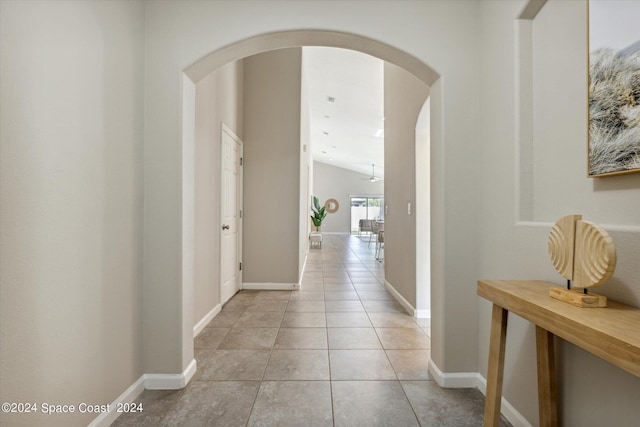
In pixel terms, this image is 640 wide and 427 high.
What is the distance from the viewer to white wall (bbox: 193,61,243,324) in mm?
2750

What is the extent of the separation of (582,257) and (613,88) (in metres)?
0.58

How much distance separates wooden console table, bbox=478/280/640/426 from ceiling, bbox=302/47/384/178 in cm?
441

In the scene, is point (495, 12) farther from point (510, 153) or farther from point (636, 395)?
point (636, 395)

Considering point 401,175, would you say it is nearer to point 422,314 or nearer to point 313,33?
point 422,314

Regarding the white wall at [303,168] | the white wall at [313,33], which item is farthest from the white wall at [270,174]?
the white wall at [313,33]

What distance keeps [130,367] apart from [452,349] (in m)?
1.90

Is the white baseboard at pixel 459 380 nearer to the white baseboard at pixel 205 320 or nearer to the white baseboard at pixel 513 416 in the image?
the white baseboard at pixel 513 416

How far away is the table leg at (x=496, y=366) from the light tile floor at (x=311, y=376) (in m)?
0.33

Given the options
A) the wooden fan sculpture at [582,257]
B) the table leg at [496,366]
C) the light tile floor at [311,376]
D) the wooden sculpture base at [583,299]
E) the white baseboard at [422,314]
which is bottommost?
the light tile floor at [311,376]

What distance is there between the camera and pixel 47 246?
1.21 meters

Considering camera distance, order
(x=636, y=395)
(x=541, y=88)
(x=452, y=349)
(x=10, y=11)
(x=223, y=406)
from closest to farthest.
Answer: (x=636, y=395), (x=10, y=11), (x=541, y=88), (x=223, y=406), (x=452, y=349)

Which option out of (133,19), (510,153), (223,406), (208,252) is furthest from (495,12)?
(208,252)

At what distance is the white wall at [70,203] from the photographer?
1.08 meters

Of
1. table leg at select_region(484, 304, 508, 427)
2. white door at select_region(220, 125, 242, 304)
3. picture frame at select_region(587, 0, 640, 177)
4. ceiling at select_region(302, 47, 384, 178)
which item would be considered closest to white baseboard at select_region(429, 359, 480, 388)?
table leg at select_region(484, 304, 508, 427)
